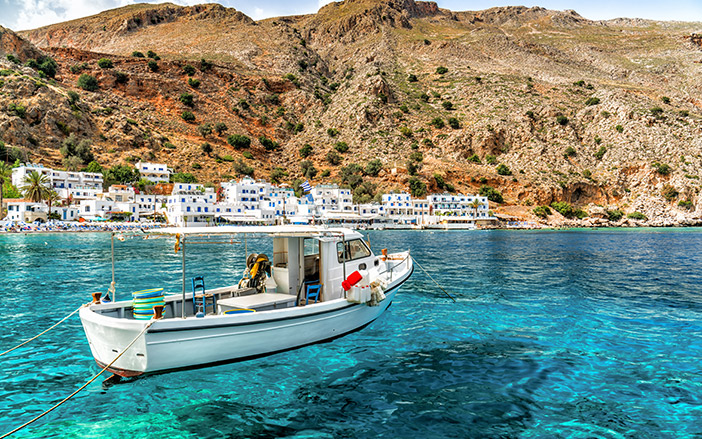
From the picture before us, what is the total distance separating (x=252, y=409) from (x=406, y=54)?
159 meters

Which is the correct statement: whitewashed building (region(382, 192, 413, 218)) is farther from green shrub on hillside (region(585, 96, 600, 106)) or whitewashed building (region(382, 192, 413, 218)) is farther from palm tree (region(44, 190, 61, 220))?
palm tree (region(44, 190, 61, 220))

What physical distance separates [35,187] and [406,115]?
86.8 metres

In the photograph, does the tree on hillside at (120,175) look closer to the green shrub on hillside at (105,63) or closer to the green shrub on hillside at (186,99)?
the green shrub on hillside at (186,99)

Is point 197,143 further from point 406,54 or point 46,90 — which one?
point 406,54

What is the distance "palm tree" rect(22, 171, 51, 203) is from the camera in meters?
Answer: 65.5

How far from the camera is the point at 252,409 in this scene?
24.1 ft

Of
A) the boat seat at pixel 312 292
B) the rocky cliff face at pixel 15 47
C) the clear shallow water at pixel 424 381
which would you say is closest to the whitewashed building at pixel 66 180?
the rocky cliff face at pixel 15 47

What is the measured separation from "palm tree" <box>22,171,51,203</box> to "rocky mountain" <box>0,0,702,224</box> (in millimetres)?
14417

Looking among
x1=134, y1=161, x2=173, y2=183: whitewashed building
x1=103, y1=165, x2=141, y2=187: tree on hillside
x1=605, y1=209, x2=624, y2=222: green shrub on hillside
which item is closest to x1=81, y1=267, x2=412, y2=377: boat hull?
x1=103, y1=165, x2=141, y2=187: tree on hillside

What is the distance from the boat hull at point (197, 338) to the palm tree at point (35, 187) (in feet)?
242

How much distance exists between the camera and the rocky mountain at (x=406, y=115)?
300 ft

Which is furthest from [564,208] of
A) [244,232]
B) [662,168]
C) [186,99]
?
[186,99]

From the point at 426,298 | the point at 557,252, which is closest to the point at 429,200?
the point at 557,252

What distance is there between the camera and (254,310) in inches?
382
